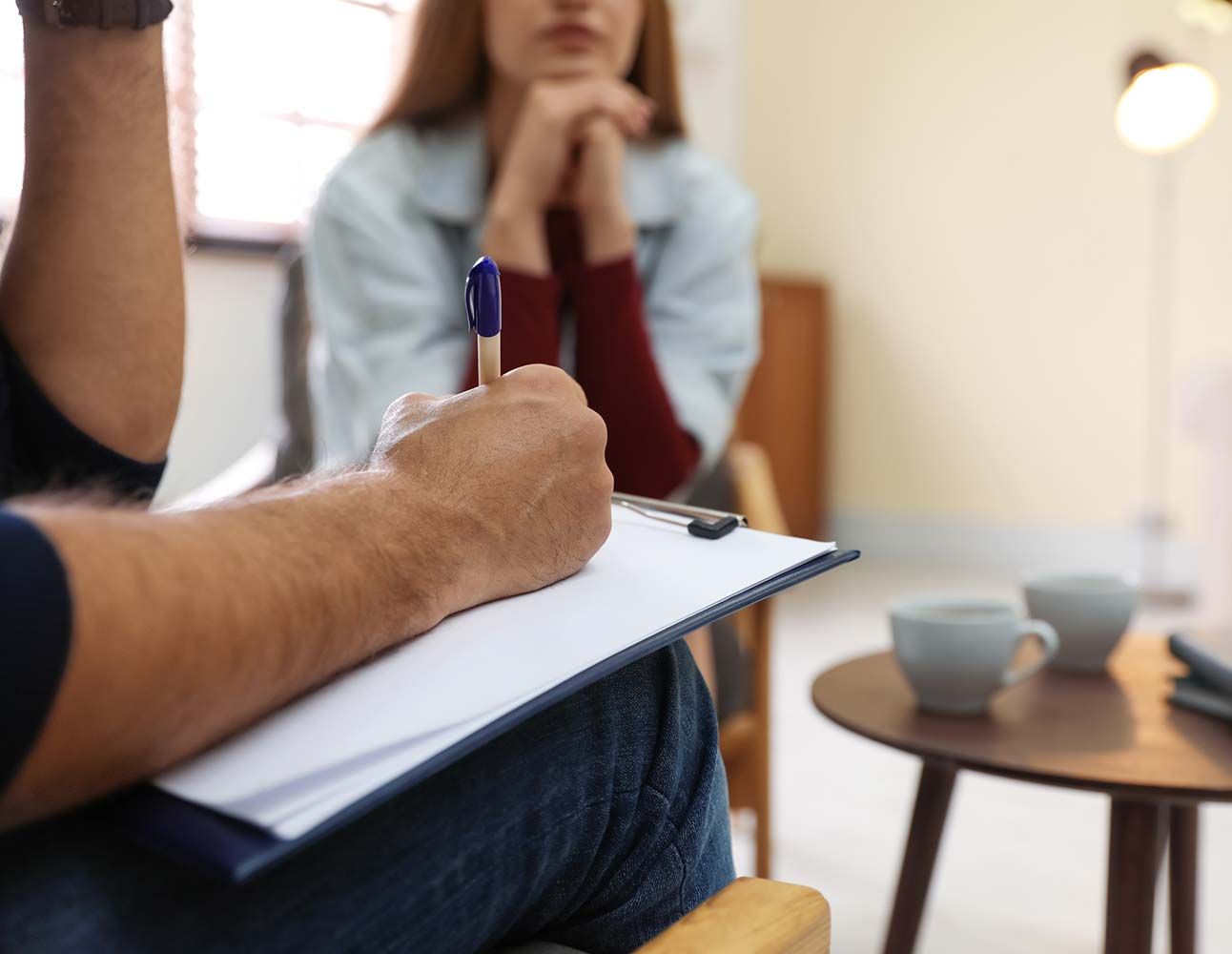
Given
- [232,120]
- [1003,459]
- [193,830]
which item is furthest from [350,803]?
[1003,459]

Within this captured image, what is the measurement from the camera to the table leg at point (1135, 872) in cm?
73

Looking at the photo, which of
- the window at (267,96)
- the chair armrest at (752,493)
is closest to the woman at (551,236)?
the chair armrest at (752,493)

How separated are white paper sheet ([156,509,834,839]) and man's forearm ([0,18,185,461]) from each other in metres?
0.22

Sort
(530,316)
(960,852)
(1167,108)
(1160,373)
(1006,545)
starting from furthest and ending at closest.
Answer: (1006,545) < (1160,373) < (1167,108) < (960,852) < (530,316)

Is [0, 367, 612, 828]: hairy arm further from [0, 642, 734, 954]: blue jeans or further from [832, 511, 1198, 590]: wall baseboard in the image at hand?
[832, 511, 1198, 590]: wall baseboard

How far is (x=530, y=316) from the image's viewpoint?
1.12 metres

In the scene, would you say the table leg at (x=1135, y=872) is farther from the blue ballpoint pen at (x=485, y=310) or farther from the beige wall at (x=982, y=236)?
the beige wall at (x=982, y=236)

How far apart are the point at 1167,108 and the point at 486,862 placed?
104 inches

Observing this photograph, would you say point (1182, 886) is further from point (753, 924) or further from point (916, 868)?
point (753, 924)

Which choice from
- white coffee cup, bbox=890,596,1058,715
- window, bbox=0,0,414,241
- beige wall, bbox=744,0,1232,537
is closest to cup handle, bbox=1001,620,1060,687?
white coffee cup, bbox=890,596,1058,715

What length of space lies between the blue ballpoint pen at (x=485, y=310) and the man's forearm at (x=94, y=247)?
0.18 m

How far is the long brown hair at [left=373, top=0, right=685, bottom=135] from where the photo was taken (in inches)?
48.6

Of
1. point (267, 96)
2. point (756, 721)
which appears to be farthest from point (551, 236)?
point (267, 96)

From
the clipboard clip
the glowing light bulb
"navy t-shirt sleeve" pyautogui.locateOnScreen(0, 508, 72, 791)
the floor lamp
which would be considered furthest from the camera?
the floor lamp
